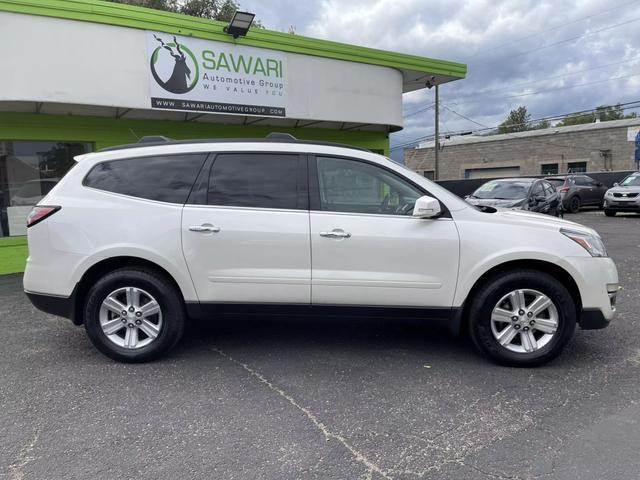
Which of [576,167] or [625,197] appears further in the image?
[576,167]

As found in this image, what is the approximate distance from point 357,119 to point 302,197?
276 inches

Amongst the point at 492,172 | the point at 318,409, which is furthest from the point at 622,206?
the point at 492,172

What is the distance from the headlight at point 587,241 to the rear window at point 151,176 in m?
3.20

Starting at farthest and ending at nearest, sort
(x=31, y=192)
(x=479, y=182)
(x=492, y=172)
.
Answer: (x=492, y=172)
(x=479, y=182)
(x=31, y=192)

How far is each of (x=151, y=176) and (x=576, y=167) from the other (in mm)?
34771

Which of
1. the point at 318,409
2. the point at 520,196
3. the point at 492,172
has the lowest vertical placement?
the point at 318,409

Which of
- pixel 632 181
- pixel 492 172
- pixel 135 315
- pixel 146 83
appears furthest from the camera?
pixel 492 172

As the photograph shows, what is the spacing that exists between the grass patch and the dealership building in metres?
0.21

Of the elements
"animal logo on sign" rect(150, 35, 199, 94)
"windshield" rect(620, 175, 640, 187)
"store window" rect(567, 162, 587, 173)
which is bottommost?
"windshield" rect(620, 175, 640, 187)

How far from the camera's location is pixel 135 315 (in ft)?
13.4

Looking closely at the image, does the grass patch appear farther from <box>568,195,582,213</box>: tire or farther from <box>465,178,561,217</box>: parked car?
<box>568,195,582,213</box>: tire

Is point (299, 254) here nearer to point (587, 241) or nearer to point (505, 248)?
point (505, 248)

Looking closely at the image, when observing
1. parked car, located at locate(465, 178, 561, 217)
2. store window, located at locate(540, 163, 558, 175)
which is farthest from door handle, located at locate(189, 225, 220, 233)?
store window, located at locate(540, 163, 558, 175)

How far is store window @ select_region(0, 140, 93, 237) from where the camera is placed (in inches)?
332
